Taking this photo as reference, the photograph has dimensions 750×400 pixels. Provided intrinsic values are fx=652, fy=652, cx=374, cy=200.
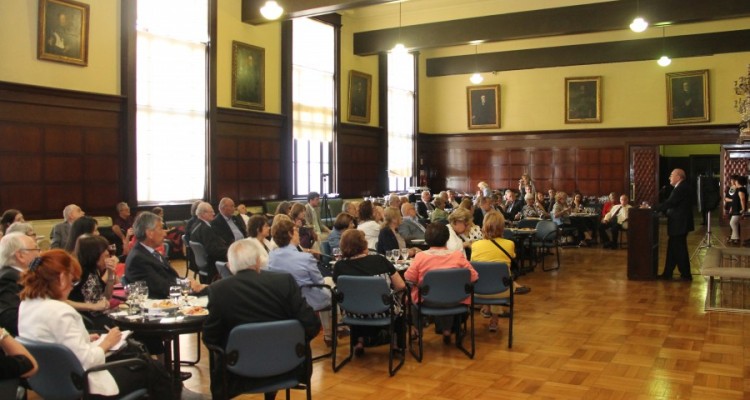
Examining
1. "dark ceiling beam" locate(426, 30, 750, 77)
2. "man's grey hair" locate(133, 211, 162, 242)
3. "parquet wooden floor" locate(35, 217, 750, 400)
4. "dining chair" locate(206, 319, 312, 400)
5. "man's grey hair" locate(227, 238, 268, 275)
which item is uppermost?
"dark ceiling beam" locate(426, 30, 750, 77)

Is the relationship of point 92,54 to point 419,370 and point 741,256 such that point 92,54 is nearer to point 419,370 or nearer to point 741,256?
point 419,370

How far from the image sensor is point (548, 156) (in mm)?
19703

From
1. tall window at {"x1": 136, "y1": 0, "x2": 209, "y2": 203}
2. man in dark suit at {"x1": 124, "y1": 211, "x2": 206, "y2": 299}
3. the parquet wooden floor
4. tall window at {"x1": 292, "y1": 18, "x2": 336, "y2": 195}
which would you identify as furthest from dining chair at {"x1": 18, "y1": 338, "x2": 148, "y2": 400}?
tall window at {"x1": 292, "y1": 18, "x2": 336, "y2": 195}

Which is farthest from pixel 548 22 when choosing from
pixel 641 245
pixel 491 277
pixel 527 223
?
pixel 491 277

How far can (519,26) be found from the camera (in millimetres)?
13961

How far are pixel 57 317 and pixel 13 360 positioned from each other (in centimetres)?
26

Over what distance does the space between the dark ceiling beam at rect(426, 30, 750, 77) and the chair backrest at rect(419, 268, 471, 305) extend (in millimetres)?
13834

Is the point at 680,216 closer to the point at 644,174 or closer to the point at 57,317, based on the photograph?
the point at 57,317

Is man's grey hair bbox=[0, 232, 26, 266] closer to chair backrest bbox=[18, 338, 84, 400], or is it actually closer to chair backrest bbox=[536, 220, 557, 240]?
chair backrest bbox=[18, 338, 84, 400]

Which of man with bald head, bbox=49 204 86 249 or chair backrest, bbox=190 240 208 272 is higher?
man with bald head, bbox=49 204 86 249

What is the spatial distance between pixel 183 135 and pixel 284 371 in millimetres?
9210

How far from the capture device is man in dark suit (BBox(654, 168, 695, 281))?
9.44 m

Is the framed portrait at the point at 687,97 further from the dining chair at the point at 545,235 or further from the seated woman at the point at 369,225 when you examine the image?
the seated woman at the point at 369,225

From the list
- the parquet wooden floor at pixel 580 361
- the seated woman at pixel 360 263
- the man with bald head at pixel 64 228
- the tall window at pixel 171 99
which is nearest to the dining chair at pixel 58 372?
the parquet wooden floor at pixel 580 361
